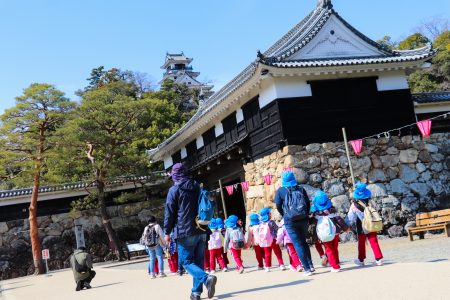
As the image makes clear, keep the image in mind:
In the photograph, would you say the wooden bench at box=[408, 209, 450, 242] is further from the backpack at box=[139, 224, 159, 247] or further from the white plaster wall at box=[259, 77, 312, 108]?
the backpack at box=[139, 224, 159, 247]

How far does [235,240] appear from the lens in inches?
389

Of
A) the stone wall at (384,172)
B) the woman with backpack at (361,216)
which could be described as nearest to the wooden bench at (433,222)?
the stone wall at (384,172)

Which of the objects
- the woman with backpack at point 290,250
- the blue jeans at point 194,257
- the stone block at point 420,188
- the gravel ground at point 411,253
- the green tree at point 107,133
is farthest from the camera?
the green tree at point 107,133

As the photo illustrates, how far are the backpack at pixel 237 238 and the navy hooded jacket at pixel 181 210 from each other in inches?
141

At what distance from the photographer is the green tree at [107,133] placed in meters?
22.9

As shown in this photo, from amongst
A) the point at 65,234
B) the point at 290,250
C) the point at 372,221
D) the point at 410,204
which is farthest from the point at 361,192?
the point at 65,234

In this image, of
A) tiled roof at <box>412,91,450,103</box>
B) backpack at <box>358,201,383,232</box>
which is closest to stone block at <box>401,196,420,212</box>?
tiled roof at <box>412,91,450,103</box>

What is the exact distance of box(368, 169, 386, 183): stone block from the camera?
55.5ft

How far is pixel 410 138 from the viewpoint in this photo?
17.6 meters

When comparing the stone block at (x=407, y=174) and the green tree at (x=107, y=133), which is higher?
the green tree at (x=107, y=133)

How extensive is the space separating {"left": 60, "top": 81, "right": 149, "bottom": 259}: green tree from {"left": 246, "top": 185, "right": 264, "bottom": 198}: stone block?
782cm

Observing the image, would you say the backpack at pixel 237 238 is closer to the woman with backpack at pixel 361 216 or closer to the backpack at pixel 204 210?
the woman with backpack at pixel 361 216

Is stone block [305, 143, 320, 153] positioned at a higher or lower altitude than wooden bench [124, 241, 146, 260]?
higher

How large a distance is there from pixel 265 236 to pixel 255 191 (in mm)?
9141
